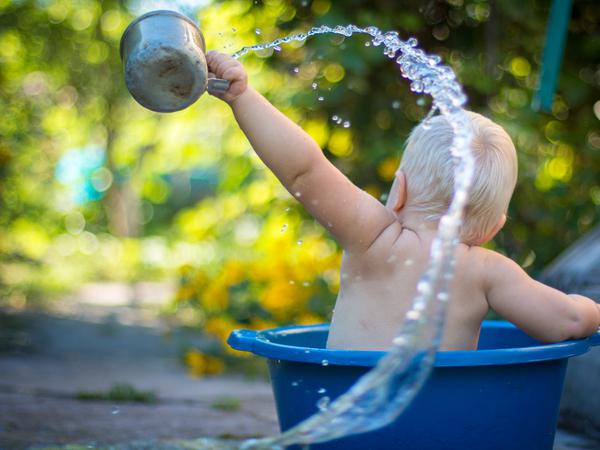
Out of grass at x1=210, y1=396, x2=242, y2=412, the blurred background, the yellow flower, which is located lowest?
the yellow flower

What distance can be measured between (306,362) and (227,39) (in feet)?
7.90

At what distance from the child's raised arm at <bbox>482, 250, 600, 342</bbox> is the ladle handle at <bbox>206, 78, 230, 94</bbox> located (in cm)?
56

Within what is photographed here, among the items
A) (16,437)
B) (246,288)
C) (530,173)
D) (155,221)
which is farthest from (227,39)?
(155,221)

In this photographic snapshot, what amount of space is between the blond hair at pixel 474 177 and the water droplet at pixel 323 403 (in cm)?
38

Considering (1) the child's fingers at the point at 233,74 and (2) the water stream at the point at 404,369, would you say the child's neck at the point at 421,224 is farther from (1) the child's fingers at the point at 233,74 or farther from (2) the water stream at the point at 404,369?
(1) the child's fingers at the point at 233,74

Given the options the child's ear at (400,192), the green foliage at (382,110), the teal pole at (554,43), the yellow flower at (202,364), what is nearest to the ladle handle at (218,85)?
the child's ear at (400,192)

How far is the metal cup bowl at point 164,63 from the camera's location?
1396 mm

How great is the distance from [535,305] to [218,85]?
681mm

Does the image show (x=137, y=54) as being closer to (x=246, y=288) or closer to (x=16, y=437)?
→ (x=16, y=437)

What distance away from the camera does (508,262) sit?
1.48m

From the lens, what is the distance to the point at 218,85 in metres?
1.48

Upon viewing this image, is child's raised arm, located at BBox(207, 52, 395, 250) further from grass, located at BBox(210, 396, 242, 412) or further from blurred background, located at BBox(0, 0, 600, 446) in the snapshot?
grass, located at BBox(210, 396, 242, 412)

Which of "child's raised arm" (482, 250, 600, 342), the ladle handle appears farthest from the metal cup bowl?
"child's raised arm" (482, 250, 600, 342)

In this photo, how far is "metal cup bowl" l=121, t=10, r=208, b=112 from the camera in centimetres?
140
